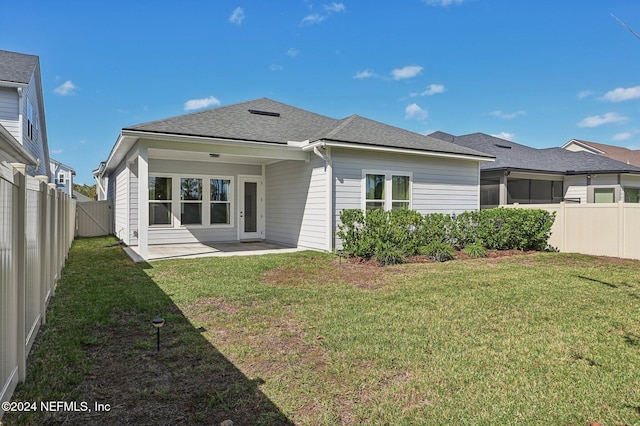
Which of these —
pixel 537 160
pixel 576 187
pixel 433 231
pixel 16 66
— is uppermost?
pixel 16 66

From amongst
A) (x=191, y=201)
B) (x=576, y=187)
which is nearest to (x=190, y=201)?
→ (x=191, y=201)

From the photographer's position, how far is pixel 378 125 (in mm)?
13023

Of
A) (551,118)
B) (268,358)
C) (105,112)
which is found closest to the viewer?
(268,358)

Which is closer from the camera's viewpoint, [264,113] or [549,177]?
[264,113]

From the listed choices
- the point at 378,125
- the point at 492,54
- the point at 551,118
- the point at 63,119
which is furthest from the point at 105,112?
the point at 551,118

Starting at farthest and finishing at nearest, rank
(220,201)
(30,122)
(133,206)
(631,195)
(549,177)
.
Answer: (631,195), (549,177), (30,122), (220,201), (133,206)

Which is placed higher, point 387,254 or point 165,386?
point 387,254

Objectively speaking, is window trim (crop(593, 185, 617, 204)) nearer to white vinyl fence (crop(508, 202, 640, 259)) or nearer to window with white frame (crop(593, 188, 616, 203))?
window with white frame (crop(593, 188, 616, 203))

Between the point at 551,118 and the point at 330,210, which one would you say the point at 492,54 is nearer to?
the point at 551,118

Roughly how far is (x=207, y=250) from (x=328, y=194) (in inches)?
156

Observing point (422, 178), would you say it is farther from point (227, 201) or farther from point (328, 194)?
point (227, 201)

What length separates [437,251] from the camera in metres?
9.39

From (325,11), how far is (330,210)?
305 inches

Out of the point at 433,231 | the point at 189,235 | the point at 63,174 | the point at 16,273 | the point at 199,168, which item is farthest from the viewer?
the point at 63,174
